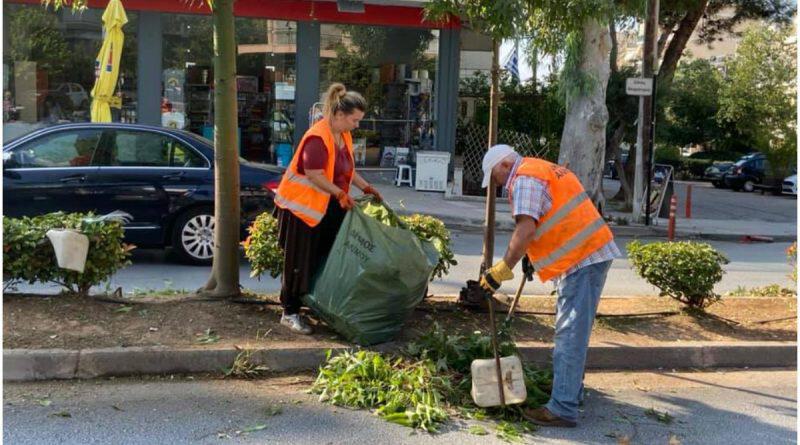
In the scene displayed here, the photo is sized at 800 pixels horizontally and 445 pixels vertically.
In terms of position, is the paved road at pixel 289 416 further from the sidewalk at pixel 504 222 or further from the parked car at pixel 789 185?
the parked car at pixel 789 185

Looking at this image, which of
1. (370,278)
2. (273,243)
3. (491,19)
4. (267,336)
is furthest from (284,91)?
(370,278)

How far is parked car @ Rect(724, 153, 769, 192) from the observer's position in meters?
29.7

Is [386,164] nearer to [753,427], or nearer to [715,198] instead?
[715,198]

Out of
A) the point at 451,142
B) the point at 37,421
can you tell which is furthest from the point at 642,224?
the point at 37,421

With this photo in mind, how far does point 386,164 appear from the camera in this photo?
19.9 metres

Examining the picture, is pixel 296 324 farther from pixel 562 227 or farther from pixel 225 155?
pixel 562 227

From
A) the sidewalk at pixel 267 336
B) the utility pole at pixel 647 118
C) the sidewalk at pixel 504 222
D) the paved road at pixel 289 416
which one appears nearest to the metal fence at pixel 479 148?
the sidewalk at pixel 504 222

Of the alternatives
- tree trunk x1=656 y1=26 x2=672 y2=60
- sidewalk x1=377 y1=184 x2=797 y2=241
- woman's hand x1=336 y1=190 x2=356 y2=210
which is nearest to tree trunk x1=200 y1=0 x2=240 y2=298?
woman's hand x1=336 y1=190 x2=356 y2=210

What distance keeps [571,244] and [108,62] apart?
10582mm

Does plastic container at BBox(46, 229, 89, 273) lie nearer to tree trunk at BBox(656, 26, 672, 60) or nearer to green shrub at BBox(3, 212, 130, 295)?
green shrub at BBox(3, 212, 130, 295)

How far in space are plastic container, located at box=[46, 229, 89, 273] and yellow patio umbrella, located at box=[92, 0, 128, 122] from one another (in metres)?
7.89

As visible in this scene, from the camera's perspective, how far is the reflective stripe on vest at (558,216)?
4602 mm

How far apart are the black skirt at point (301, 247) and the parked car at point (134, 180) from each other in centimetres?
332

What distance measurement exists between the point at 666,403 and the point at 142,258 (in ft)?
21.4
